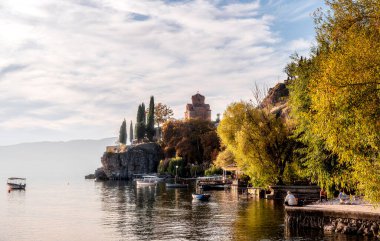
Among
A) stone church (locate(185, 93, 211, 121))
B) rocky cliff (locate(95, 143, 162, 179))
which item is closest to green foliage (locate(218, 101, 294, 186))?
rocky cliff (locate(95, 143, 162, 179))

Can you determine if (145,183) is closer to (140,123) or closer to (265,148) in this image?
(140,123)

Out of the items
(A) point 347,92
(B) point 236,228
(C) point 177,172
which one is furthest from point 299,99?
(C) point 177,172

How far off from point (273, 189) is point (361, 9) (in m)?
39.2

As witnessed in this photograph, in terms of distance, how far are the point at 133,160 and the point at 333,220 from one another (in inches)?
4899

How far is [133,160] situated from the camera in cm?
15375

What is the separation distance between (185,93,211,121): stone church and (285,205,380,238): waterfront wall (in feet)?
486

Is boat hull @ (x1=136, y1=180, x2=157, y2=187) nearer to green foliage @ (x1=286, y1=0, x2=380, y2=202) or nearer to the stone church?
the stone church

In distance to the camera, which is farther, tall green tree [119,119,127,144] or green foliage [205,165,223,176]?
tall green tree [119,119,127,144]

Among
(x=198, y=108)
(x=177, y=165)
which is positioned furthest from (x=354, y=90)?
(x=198, y=108)

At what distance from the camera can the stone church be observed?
184250 millimetres

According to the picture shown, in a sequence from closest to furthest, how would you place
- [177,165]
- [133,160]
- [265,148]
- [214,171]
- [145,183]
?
[265,148]
[145,183]
[214,171]
[177,165]
[133,160]

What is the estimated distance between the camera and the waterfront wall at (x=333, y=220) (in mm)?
30244

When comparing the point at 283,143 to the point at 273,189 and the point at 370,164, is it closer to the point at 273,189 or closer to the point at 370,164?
the point at 273,189

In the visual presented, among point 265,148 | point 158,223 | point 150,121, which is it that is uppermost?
point 150,121
